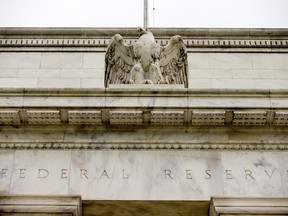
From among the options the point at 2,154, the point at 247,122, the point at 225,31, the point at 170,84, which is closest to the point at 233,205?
the point at 247,122

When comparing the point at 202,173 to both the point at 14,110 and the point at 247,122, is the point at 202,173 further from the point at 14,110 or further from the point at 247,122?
the point at 14,110

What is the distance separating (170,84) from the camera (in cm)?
1931

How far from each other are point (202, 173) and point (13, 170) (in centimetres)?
420

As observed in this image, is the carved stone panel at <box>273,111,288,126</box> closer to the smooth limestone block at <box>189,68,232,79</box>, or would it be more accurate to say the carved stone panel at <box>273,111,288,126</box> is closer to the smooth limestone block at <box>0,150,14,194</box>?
the smooth limestone block at <box>189,68,232,79</box>

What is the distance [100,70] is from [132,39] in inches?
62.9

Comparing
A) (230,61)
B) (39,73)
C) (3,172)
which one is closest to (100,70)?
(39,73)

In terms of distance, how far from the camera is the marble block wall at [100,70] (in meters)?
21.3

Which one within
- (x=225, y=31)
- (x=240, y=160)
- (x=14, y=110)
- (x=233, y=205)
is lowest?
(x=233, y=205)

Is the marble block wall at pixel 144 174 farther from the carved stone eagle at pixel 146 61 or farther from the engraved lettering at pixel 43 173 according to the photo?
the carved stone eagle at pixel 146 61

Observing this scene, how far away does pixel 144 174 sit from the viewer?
16984 mm

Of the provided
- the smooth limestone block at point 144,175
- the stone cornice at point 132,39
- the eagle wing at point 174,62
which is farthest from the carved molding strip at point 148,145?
the stone cornice at point 132,39

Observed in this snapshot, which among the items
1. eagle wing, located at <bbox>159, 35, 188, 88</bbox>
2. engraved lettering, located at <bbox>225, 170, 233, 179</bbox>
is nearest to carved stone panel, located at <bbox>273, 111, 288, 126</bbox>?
engraved lettering, located at <bbox>225, 170, 233, 179</bbox>

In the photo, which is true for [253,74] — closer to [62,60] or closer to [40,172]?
[62,60]

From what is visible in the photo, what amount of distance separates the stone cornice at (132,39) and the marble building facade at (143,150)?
3782 mm
